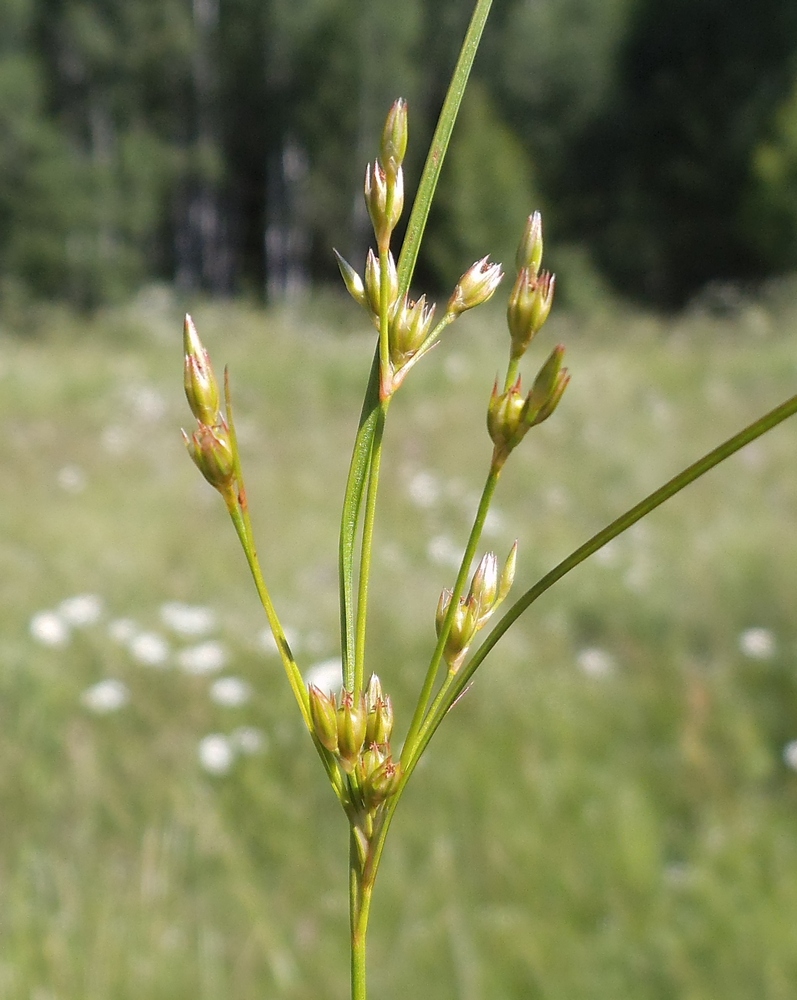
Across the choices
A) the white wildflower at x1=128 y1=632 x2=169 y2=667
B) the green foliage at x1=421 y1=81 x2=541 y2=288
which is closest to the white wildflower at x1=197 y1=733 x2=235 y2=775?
the white wildflower at x1=128 y1=632 x2=169 y2=667

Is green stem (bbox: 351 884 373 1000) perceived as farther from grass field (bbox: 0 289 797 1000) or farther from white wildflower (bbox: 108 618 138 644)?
white wildflower (bbox: 108 618 138 644)

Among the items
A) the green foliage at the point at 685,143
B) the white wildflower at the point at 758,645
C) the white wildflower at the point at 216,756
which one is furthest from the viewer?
the green foliage at the point at 685,143

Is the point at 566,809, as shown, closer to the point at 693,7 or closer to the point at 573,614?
the point at 573,614

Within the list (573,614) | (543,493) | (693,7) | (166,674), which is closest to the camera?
(166,674)

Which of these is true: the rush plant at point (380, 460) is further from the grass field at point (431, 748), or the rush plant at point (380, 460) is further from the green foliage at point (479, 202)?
the green foliage at point (479, 202)

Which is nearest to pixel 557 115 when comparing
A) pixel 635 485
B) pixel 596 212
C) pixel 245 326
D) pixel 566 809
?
pixel 596 212

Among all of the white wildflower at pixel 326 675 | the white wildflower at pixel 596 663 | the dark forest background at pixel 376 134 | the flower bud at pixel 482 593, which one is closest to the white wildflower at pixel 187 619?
the white wildflower at pixel 326 675

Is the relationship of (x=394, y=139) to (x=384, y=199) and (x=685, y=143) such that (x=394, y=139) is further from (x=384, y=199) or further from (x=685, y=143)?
(x=685, y=143)
